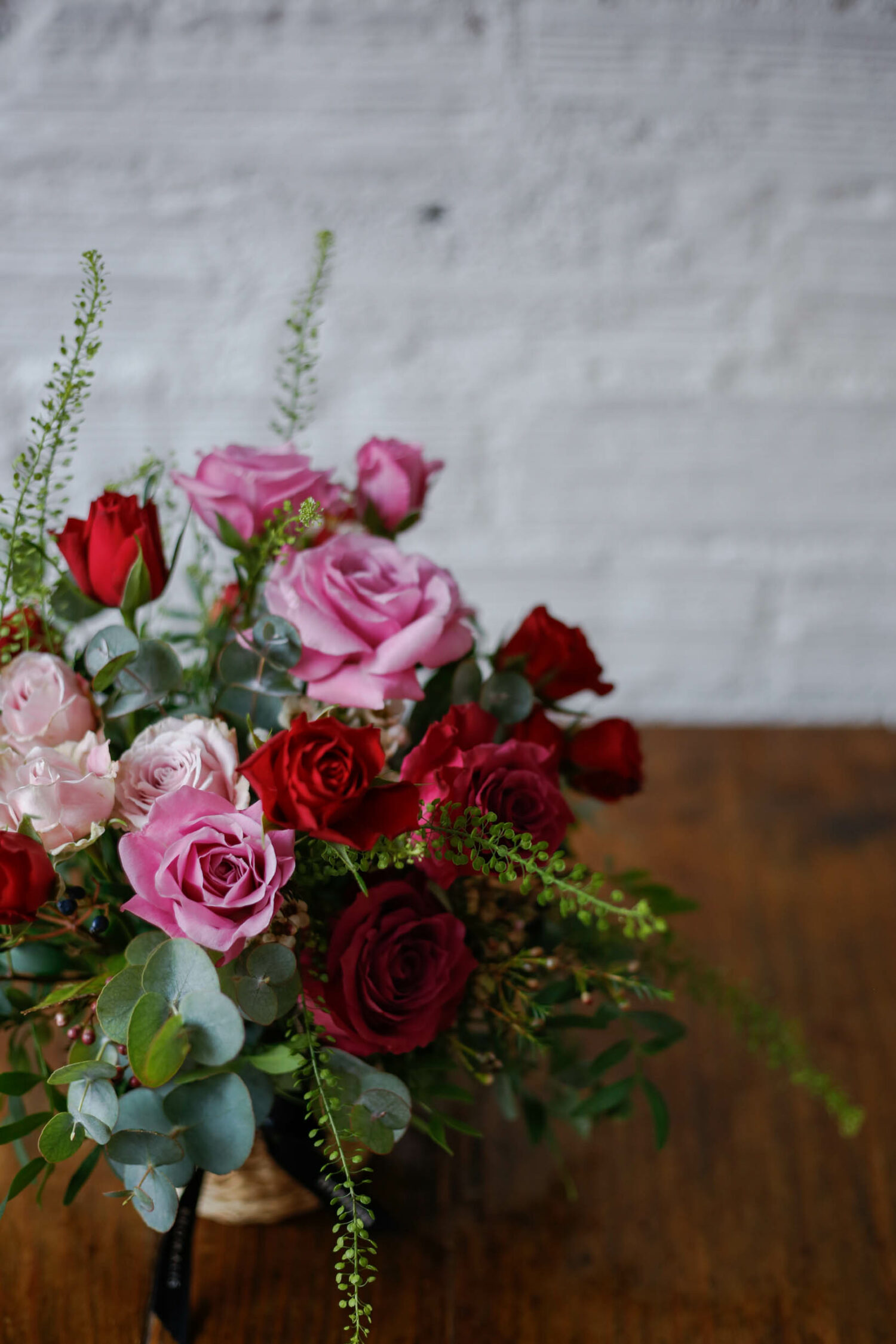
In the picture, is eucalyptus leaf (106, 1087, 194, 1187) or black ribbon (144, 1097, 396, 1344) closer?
eucalyptus leaf (106, 1087, 194, 1187)

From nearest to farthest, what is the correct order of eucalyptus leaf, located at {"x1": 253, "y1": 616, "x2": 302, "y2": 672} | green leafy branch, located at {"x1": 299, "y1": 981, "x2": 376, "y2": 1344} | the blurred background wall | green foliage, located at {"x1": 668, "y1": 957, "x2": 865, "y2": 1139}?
green leafy branch, located at {"x1": 299, "y1": 981, "x2": 376, "y2": 1344}, eucalyptus leaf, located at {"x1": 253, "y1": 616, "x2": 302, "y2": 672}, green foliage, located at {"x1": 668, "y1": 957, "x2": 865, "y2": 1139}, the blurred background wall

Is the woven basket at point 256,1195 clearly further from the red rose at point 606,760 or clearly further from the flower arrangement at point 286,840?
the red rose at point 606,760

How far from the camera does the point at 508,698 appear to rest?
0.56 meters

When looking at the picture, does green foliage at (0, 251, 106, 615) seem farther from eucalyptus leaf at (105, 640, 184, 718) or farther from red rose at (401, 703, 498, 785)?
→ red rose at (401, 703, 498, 785)

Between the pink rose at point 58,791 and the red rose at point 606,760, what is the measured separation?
0.25 metres

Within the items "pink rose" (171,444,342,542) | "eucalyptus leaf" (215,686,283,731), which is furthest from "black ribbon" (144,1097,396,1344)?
"pink rose" (171,444,342,542)

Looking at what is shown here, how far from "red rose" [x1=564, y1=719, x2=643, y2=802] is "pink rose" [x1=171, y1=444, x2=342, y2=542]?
203mm

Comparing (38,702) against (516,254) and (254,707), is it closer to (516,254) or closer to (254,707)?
(254,707)

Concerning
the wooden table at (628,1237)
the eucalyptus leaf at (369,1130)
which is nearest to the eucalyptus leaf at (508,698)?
the eucalyptus leaf at (369,1130)

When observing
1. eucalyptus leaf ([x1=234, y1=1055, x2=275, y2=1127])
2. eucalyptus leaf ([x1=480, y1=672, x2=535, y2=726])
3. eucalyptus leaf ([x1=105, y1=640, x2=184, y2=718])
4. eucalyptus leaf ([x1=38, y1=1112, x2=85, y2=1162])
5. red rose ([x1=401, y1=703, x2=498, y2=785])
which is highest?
eucalyptus leaf ([x1=105, y1=640, x2=184, y2=718])

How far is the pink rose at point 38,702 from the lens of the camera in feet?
1.59

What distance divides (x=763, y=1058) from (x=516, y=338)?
774 millimetres

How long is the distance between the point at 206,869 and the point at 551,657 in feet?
0.74

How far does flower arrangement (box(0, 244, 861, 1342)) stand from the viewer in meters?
0.43
